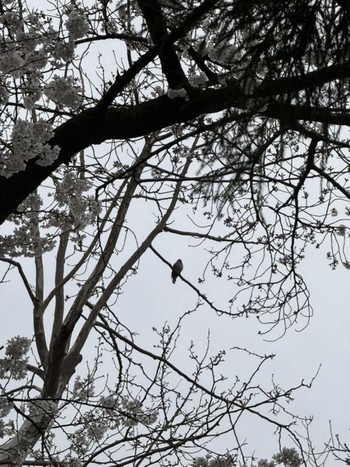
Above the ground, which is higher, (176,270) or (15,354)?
(176,270)

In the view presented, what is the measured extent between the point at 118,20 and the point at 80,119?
2.09 m

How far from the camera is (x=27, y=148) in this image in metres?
3.41

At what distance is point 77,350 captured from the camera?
22.5 ft

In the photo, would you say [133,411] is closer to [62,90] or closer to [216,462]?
[216,462]

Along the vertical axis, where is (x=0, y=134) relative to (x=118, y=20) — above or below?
below

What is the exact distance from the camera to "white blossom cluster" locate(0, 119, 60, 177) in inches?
128

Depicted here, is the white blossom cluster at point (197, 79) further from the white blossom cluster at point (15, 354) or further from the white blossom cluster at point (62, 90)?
the white blossom cluster at point (15, 354)

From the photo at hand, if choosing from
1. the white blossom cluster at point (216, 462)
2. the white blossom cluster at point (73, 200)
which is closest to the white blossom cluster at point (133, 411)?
the white blossom cluster at point (216, 462)

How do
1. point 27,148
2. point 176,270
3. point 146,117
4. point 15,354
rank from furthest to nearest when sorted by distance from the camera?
point 176,270, point 15,354, point 146,117, point 27,148

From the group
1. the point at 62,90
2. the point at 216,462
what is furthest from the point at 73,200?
the point at 216,462

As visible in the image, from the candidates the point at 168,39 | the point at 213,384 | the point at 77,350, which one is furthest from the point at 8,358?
the point at 168,39

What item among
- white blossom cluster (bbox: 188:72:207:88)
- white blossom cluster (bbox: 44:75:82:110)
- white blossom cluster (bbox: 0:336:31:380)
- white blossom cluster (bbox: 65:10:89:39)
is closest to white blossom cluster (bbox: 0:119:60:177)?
white blossom cluster (bbox: 44:75:82:110)

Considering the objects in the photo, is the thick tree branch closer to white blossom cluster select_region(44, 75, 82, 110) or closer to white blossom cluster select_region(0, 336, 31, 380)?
white blossom cluster select_region(44, 75, 82, 110)

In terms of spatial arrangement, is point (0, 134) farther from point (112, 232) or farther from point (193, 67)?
point (112, 232)
